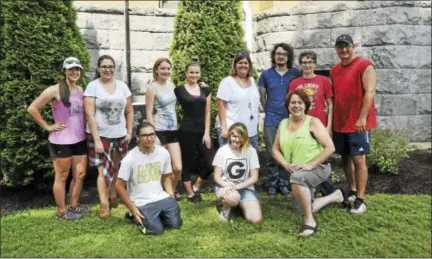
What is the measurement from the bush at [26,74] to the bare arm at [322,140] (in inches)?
127

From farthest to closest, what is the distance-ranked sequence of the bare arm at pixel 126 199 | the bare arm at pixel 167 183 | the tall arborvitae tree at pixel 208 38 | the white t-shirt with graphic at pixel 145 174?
the tall arborvitae tree at pixel 208 38, the bare arm at pixel 167 183, the white t-shirt with graphic at pixel 145 174, the bare arm at pixel 126 199

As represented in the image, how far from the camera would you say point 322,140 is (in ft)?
13.7

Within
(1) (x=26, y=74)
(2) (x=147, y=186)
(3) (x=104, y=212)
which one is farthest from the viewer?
(1) (x=26, y=74)

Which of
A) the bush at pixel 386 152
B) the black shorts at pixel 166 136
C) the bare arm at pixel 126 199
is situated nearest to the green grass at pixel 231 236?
the bare arm at pixel 126 199

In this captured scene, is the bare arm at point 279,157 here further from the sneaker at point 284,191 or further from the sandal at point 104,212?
the sandal at point 104,212

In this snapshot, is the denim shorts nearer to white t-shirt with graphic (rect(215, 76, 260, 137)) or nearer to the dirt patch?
white t-shirt with graphic (rect(215, 76, 260, 137))

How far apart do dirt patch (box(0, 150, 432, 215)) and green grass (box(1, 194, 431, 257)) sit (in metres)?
0.54

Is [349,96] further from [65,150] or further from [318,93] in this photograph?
[65,150]

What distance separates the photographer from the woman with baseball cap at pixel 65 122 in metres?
4.28

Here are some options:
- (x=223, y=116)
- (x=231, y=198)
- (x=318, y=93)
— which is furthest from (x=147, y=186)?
(x=318, y=93)

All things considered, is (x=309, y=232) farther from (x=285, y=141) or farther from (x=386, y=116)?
(x=386, y=116)

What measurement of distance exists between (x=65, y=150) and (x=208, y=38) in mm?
2948

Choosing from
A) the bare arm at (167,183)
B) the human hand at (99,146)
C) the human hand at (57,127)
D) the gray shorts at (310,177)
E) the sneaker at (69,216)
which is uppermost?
the human hand at (57,127)

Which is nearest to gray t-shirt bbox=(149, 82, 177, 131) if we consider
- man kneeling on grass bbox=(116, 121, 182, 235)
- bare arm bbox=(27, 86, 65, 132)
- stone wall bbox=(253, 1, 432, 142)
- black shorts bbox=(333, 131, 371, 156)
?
man kneeling on grass bbox=(116, 121, 182, 235)
